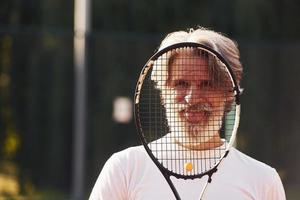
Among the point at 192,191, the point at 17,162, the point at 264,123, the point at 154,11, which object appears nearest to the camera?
the point at 192,191

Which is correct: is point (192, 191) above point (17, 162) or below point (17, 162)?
above

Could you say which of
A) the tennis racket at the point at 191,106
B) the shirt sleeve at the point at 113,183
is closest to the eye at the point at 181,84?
the tennis racket at the point at 191,106

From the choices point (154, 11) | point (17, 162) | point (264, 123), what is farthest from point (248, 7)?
point (17, 162)

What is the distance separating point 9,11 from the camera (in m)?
10.1

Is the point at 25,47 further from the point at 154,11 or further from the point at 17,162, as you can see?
the point at 154,11

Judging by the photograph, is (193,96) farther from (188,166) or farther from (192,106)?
(188,166)

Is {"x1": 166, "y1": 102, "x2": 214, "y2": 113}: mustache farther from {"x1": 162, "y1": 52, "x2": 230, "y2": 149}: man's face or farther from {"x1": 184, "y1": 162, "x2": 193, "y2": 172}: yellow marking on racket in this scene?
{"x1": 184, "y1": 162, "x2": 193, "y2": 172}: yellow marking on racket

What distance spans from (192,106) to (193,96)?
30mm

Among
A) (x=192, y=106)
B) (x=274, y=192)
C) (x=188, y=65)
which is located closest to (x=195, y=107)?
(x=192, y=106)

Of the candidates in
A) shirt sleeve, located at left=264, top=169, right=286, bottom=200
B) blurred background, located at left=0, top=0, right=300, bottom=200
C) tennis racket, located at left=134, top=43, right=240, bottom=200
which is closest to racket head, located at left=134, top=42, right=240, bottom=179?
tennis racket, located at left=134, top=43, right=240, bottom=200

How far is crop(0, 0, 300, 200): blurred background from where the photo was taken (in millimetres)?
8766

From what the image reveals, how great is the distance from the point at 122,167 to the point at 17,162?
20.3 ft

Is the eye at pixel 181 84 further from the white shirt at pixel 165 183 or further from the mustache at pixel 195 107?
the white shirt at pixel 165 183

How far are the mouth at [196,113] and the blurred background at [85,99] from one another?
19.9 feet
